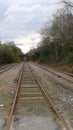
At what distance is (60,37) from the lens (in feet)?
246

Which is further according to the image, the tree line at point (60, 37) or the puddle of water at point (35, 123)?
the tree line at point (60, 37)

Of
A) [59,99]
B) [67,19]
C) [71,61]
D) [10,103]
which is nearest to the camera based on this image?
[10,103]

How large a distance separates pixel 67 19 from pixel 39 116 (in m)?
53.2

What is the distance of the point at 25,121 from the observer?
33.4 ft

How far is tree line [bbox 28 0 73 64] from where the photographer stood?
59.8m

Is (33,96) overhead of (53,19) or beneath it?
beneath

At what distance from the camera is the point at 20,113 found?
11.6 meters

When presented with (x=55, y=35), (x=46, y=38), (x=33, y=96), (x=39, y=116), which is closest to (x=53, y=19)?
(x=55, y=35)

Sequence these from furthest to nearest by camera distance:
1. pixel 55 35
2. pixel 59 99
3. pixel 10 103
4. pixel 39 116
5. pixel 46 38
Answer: pixel 46 38 < pixel 55 35 < pixel 59 99 < pixel 10 103 < pixel 39 116

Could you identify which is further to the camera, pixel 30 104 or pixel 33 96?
pixel 33 96

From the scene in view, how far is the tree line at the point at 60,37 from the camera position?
196 ft

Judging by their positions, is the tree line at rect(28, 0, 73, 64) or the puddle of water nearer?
the puddle of water

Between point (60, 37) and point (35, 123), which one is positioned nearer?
point (35, 123)

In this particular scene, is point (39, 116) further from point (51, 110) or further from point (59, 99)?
point (59, 99)
